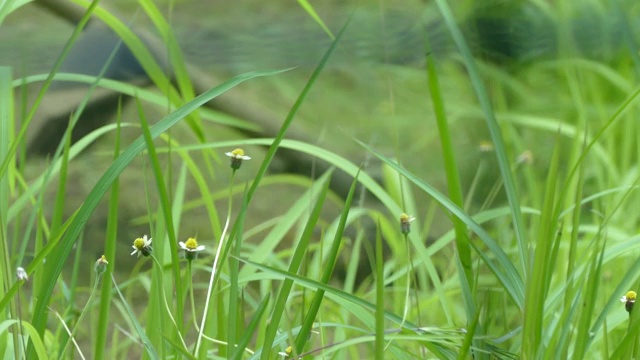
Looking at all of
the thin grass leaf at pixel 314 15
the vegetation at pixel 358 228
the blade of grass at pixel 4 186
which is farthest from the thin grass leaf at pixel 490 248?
the blade of grass at pixel 4 186

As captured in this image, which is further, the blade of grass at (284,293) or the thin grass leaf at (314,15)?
the thin grass leaf at (314,15)

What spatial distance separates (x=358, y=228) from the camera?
111 cm

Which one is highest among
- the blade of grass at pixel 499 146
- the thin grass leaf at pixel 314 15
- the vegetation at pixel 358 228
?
the thin grass leaf at pixel 314 15

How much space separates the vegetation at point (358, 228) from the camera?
20.1 inches

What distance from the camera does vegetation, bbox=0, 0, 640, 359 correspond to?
1.67 feet

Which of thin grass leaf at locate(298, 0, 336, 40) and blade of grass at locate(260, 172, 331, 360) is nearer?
blade of grass at locate(260, 172, 331, 360)

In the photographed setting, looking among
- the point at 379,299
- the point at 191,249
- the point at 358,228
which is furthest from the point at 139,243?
the point at 358,228

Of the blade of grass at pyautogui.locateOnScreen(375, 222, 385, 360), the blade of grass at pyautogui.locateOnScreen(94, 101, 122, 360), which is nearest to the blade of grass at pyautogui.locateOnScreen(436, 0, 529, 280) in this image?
the blade of grass at pyautogui.locateOnScreen(375, 222, 385, 360)

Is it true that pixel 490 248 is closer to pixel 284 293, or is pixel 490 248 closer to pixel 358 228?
pixel 284 293

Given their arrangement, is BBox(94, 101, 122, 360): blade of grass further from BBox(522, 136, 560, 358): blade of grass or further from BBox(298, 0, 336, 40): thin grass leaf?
BBox(522, 136, 560, 358): blade of grass

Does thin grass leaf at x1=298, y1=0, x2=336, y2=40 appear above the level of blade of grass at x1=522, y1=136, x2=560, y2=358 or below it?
above

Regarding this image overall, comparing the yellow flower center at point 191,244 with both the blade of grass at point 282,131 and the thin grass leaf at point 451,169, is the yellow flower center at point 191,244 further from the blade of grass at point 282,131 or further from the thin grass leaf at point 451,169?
the thin grass leaf at point 451,169

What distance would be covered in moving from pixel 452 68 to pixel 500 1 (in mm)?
274

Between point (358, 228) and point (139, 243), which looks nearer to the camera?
point (139, 243)
